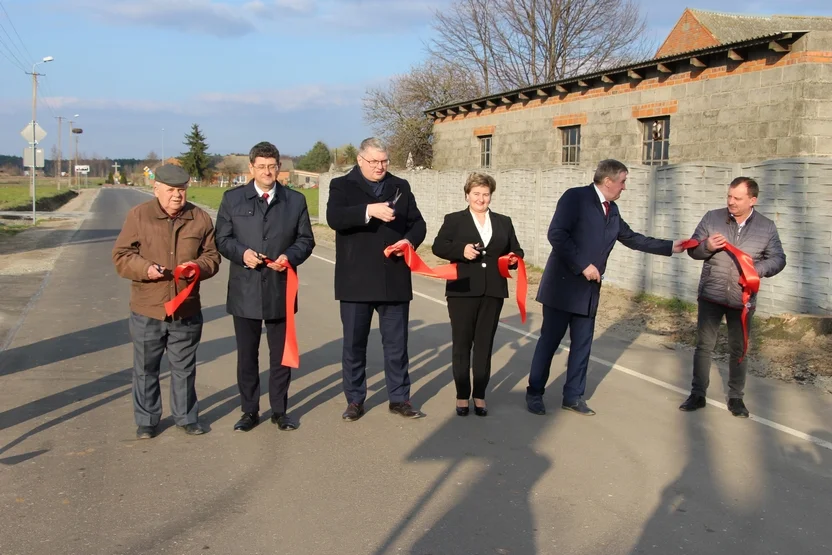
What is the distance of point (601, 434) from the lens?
614cm

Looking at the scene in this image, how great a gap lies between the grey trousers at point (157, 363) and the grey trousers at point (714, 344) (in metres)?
3.96

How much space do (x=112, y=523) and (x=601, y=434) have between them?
3470 mm

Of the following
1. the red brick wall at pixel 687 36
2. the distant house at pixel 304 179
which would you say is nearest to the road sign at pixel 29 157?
the red brick wall at pixel 687 36

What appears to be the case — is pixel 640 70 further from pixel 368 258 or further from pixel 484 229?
pixel 368 258

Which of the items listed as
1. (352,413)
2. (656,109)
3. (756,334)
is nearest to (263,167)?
(352,413)

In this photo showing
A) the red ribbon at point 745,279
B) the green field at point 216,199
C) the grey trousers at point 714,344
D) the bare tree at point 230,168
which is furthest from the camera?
the bare tree at point 230,168

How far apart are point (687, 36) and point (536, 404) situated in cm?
2497

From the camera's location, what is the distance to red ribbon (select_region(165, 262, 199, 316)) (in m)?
5.67

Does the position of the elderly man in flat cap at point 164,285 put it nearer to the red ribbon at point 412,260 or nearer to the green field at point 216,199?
the red ribbon at point 412,260

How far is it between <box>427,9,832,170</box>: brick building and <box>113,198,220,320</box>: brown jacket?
11.2 metres

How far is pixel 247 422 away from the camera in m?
6.09

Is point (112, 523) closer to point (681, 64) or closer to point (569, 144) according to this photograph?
point (681, 64)

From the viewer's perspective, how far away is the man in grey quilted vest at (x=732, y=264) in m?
6.36

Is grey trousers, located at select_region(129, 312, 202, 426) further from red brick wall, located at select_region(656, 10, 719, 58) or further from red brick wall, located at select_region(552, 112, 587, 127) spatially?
red brick wall, located at select_region(656, 10, 719, 58)
